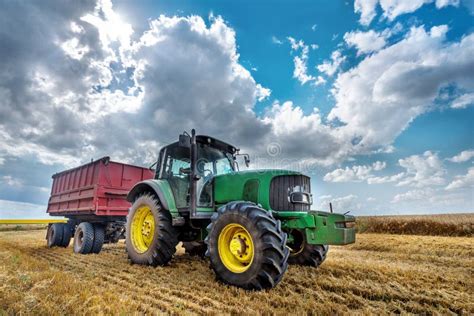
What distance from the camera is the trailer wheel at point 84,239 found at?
7.99m

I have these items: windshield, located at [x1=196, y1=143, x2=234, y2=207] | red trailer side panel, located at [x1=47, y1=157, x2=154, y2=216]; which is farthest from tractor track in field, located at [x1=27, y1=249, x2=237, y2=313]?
red trailer side panel, located at [x1=47, y1=157, x2=154, y2=216]

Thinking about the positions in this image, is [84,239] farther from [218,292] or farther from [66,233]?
[218,292]

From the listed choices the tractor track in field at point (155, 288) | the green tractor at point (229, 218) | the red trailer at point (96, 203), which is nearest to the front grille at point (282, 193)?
the green tractor at point (229, 218)

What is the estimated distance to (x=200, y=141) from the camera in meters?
6.13

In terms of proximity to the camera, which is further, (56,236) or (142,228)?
(56,236)

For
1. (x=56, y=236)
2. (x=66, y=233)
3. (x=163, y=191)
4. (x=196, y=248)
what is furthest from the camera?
(x=66, y=233)

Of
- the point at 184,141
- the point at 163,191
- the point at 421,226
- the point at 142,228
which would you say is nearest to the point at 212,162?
the point at 184,141

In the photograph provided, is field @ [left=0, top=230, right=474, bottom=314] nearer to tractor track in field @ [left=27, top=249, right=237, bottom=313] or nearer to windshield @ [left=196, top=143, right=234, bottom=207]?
tractor track in field @ [left=27, top=249, right=237, bottom=313]

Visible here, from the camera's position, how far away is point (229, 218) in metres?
4.21

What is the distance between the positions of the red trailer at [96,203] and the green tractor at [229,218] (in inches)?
76.1

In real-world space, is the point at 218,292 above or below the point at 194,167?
below

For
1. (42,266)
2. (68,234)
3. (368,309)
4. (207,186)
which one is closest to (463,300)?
(368,309)

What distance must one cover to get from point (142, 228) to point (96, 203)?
8.10 feet

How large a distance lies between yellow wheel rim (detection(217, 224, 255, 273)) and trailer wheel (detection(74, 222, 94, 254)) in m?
5.64
